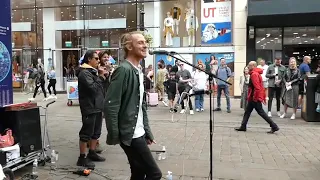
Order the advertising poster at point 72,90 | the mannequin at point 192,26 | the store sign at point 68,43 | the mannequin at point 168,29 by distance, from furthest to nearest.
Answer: the store sign at point 68,43
the mannequin at point 168,29
the mannequin at point 192,26
the advertising poster at point 72,90

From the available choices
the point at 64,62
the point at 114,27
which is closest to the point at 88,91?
the point at 114,27

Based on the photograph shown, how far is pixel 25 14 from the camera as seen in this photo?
74.8ft

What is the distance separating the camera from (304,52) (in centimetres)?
1728

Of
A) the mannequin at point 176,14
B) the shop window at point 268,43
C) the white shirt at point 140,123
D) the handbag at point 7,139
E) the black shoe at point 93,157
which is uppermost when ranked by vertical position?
the mannequin at point 176,14

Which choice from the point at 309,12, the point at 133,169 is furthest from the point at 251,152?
the point at 309,12

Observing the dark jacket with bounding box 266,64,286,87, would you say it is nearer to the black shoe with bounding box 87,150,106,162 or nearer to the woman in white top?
the woman in white top

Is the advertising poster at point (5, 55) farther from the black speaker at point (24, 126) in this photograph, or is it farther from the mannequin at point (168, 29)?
the mannequin at point (168, 29)

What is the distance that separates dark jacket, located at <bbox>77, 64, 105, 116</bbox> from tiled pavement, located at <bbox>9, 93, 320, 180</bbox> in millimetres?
935

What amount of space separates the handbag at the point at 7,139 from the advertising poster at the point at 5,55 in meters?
0.53

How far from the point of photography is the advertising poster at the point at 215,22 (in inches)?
712

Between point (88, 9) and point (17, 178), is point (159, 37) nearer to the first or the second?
point (88, 9)

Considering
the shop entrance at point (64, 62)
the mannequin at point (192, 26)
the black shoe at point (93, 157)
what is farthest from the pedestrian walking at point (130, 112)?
the shop entrance at point (64, 62)

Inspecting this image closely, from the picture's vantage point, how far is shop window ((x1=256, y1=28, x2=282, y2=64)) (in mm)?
17469

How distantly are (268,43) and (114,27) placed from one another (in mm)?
8700
